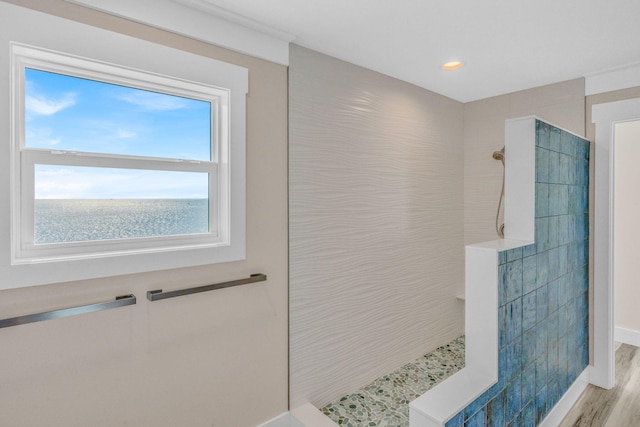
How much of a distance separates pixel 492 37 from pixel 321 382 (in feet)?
7.50

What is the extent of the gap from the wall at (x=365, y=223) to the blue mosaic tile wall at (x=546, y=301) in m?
0.98

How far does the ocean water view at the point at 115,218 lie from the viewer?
138cm

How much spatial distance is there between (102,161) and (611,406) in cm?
342

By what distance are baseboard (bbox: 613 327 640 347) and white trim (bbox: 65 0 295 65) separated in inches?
161

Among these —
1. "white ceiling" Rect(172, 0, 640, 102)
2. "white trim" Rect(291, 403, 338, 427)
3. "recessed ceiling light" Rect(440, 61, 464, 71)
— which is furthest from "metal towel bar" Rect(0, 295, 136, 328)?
"recessed ceiling light" Rect(440, 61, 464, 71)

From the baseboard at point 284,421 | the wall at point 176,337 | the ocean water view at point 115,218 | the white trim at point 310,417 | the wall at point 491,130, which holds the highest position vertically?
the wall at point 491,130

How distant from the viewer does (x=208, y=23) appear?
1675 millimetres

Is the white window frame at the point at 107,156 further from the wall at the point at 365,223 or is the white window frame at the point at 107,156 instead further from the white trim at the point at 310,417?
the white trim at the point at 310,417

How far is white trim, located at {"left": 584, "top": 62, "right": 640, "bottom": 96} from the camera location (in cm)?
236

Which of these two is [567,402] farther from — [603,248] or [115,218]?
[115,218]


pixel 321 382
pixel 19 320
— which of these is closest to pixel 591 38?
pixel 321 382

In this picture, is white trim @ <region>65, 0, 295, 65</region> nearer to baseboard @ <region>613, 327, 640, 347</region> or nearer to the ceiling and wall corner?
the ceiling and wall corner

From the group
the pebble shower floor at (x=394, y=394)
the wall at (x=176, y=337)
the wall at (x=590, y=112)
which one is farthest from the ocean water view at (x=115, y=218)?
the wall at (x=590, y=112)

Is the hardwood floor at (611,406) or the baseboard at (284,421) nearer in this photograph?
the baseboard at (284,421)
